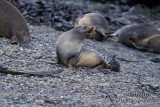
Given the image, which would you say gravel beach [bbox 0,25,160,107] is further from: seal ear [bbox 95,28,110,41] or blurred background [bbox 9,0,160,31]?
blurred background [bbox 9,0,160,31]

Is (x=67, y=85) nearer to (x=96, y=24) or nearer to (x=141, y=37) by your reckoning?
(x=96, y=24)

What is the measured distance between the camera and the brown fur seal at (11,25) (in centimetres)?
519

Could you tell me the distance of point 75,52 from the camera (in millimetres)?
4328

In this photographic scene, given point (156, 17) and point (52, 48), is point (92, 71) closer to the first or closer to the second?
point (52, 48)

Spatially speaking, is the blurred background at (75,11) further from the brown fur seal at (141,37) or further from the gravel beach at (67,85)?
the gravel beach at (67,85)

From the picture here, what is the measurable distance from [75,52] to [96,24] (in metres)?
3.63

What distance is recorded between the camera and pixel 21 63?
4.05 meters

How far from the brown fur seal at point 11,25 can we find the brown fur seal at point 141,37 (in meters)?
3.37

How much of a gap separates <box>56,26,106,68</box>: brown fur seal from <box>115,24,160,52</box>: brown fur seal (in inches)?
135

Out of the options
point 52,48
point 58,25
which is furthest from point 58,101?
point 58,25

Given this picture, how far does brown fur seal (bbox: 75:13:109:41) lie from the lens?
24.1 ft

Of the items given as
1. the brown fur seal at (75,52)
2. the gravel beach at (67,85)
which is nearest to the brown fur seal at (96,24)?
the gravel beach at (67,85)

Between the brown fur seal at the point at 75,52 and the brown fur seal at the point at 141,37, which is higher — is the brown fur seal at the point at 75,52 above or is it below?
above

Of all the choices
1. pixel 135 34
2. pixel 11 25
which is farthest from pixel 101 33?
pixel 11 25
